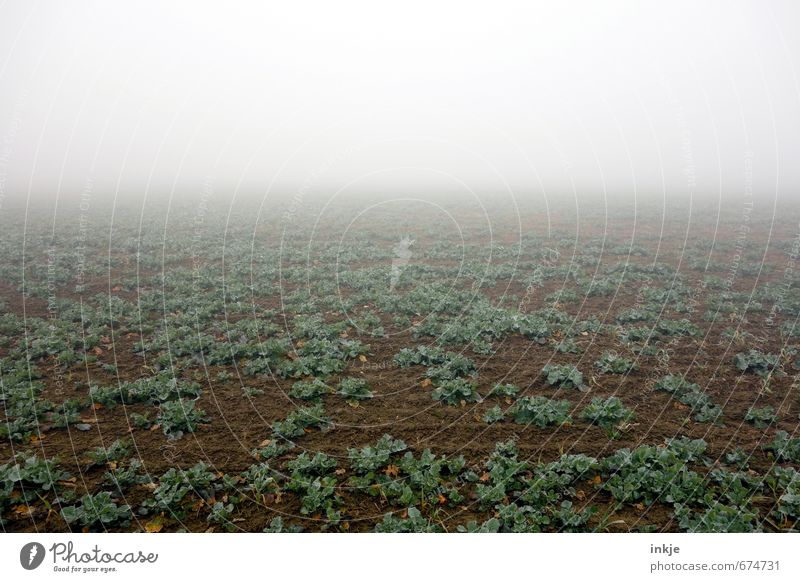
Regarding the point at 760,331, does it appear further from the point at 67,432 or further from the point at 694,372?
the point at 67,432

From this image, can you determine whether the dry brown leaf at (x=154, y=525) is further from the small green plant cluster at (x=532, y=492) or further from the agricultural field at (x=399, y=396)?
the small green plant cluster at (x=532, y=492)

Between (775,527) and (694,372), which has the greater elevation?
(694,372)

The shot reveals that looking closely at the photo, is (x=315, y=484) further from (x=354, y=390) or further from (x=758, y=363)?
(x=758, y=363)

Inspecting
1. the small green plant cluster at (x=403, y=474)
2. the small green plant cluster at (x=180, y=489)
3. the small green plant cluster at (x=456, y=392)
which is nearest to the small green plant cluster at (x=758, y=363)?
the small green plant cluster at (x=456, y=392)

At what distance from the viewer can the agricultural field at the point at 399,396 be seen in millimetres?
6547

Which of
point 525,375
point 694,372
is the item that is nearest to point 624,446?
point 525,375

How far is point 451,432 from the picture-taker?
830 centimetres

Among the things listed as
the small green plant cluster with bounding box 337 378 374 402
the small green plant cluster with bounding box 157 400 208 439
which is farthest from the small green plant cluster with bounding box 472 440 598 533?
the small green plant cluster with bounding box 157 400 208 439

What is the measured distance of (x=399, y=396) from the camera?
951 centimetres

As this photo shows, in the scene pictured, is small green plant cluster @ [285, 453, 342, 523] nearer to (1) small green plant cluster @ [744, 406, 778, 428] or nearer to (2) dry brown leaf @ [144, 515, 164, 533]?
(2) dry brown leaf @ [144, 515, 164, 533]

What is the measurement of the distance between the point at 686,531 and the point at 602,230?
2731cm

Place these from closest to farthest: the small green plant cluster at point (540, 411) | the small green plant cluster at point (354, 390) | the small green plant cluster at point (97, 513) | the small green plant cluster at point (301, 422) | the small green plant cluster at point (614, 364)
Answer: the small green plant cluster at point (97, 513) → the small green plant cluster at point (301, 422) → the small green plant cluster at point (540, 411) → the small green plant cluster at point (354, 390) → the small green plant cluster at point (614, 364)

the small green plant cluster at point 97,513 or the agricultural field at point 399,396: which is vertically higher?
the agricultural field at point 399,396

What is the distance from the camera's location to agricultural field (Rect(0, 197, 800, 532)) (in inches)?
258
